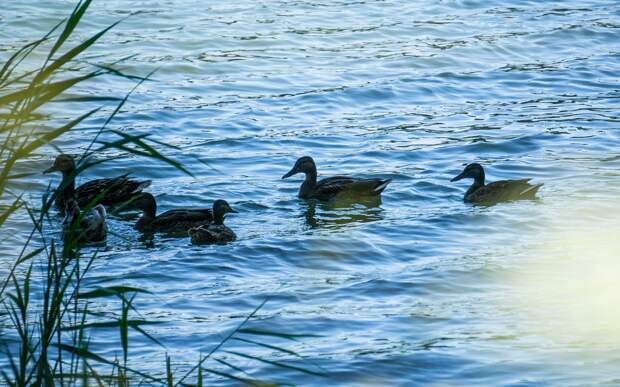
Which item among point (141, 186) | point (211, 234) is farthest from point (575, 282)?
point (141, 186)

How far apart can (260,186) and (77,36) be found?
21.4 feet

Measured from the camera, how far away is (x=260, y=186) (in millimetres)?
13312

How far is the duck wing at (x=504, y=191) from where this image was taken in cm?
1262

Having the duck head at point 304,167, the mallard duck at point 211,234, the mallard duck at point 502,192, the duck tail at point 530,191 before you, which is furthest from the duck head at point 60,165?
the duck tail at point 530,191

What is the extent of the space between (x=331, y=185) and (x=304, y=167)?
489 mm

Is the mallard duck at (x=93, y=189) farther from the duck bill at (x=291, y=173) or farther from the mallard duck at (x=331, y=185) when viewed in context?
the mallard duck at (x=331, y=185)

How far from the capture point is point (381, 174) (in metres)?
13.8

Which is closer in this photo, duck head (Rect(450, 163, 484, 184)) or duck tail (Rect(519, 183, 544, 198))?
duck tail (Rect(519, 183, 544, 198))

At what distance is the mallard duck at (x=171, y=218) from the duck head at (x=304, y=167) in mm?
1620

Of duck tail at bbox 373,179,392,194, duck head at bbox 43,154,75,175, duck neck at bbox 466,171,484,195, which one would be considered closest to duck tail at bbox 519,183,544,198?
duck neck at bbox 466,171,484,195

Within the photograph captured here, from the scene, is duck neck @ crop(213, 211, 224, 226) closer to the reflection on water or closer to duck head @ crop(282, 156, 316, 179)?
the reflection on water

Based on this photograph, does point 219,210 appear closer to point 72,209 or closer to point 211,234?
point 211,234

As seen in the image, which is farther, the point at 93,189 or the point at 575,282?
the point at 93,189

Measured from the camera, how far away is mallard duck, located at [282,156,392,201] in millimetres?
12797
